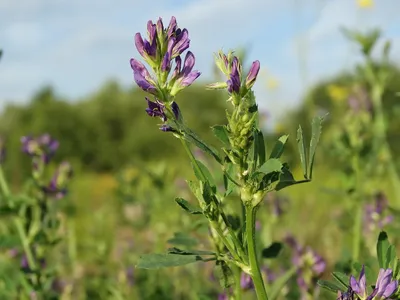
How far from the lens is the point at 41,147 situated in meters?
2.24

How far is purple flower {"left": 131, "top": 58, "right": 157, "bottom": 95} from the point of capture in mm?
989

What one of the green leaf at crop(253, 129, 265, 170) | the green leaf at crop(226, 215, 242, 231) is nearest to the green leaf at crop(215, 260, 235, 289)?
the green leaf at crop(226, 215, 242, 231)

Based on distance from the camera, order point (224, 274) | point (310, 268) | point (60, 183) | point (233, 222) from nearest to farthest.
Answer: point (224, 274)
point (233, 222)
point (310, 268)
point (60, 183)

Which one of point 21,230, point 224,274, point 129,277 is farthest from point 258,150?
point 129,277

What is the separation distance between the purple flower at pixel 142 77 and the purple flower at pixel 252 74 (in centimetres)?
12

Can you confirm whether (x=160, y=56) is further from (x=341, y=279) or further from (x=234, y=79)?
(x=341, y=279)

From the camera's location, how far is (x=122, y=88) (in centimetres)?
2788

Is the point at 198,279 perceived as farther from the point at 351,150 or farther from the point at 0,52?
the point at 0,52

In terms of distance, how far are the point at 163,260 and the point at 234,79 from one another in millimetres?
266

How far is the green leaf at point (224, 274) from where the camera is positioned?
116 cm

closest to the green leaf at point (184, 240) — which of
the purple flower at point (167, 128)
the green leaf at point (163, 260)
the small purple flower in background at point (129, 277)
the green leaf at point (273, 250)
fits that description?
the green leaf at point (273, 250)

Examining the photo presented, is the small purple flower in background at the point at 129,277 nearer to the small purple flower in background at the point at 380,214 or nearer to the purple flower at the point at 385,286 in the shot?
the small purple flower in background at the point at 380,214

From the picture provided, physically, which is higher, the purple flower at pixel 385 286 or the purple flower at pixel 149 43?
the purple flower at pixel 149 43

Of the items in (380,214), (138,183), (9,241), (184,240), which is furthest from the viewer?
(138,183)
